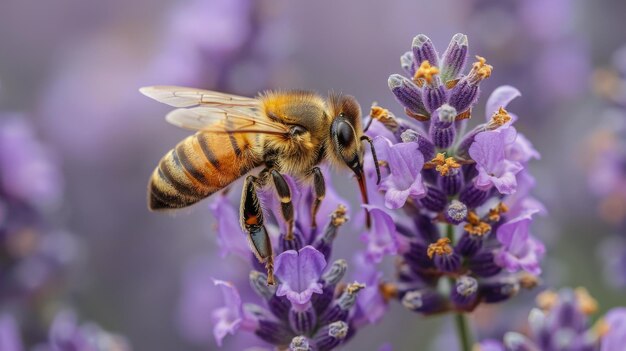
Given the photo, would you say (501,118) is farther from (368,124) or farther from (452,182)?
(368,124)

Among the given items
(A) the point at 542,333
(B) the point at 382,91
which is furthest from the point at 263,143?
(B) the point at 382,91

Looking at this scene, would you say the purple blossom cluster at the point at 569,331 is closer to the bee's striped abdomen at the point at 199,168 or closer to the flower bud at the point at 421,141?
the flower bud at the point at 421,141

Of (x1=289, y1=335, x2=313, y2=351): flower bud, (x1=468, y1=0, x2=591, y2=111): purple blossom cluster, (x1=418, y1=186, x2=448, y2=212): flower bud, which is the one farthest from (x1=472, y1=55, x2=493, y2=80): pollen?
(x1=468, y1=0, x2=591, y2=111): purple blossom cluster

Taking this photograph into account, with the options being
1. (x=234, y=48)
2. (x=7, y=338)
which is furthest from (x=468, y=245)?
(x=234, y=48)

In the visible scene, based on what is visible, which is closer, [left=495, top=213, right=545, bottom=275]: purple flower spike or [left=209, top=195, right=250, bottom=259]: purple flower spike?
[left=495, top=213, right=545, bottom=275]: purple flower spike

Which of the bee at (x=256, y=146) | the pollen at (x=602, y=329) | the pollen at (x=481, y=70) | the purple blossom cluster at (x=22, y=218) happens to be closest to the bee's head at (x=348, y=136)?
the bee at (x=256, y=146)

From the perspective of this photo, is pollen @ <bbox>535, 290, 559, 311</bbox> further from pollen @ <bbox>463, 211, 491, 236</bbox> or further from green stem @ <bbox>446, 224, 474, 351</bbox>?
pollen @ <bbox>463, 211, 491, 236</bbox>
